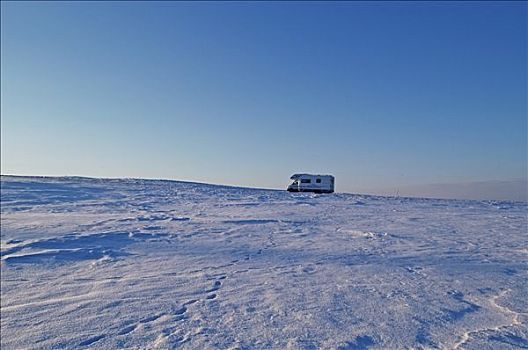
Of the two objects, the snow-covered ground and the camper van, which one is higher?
the camper van

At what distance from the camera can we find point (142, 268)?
491cm

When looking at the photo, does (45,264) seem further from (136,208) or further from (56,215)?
(136,208)

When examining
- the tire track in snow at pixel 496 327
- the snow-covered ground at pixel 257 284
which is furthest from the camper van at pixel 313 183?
the tire track in snow at pixel 496 327

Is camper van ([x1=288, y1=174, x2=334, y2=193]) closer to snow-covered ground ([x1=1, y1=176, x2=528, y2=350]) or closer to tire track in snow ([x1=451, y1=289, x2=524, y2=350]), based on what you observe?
snow-covered ground ([x1=1, y1=176, x2=528, y2=350])

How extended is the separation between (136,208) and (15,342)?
7.43 meters

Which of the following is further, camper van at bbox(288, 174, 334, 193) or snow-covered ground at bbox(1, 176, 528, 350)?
camper van at bbox(288, 174, 334, 193)

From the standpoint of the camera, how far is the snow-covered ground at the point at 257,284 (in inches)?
121

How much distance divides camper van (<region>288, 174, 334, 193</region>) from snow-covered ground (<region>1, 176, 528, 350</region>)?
56.2ft

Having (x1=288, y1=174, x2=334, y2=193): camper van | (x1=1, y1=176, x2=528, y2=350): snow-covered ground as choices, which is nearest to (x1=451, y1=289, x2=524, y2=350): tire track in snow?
(x1=1, y1=176, x2=528, y2=350): snow-covered ground

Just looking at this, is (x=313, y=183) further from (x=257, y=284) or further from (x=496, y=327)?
(x=496, y=327)

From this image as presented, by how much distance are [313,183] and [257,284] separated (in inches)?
856

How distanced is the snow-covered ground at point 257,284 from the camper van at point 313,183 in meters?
17.1

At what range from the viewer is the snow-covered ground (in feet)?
10.1

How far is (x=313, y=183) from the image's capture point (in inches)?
1013
